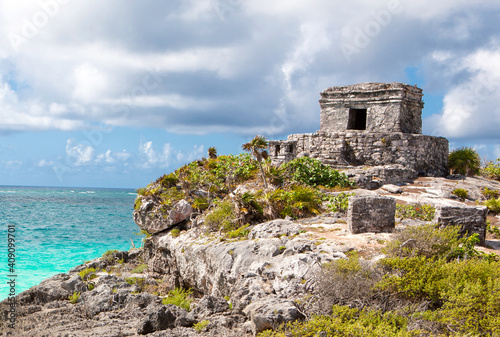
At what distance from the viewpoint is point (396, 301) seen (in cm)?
562

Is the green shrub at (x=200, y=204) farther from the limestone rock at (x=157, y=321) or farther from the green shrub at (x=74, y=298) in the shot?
the limestone rock at (x=157, y=321)

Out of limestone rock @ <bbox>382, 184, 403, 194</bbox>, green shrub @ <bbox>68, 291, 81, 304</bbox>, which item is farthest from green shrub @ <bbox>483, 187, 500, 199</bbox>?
green shrub @ <bbox>68, 291, 81, 304</bbox>

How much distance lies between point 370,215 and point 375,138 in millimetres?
7985

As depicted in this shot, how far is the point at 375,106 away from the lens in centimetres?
1692

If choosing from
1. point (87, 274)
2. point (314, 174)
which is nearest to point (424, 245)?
point (314, 174)

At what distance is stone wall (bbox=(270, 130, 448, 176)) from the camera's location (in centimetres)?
1589

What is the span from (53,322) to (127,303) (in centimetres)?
144

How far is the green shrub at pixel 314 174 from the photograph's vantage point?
13734 millimetres

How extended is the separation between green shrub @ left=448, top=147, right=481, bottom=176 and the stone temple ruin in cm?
63

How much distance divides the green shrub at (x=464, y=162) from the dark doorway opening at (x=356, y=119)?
3966 mm

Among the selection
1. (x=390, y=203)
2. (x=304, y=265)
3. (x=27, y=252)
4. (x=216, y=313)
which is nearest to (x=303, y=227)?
(x=390, y=203)

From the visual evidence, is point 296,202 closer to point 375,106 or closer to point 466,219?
point 466,219

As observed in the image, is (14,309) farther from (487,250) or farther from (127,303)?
(487,250)

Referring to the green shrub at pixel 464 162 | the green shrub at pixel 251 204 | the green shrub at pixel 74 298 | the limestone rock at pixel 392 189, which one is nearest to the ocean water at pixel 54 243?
the green shrub at pixel 74 298
